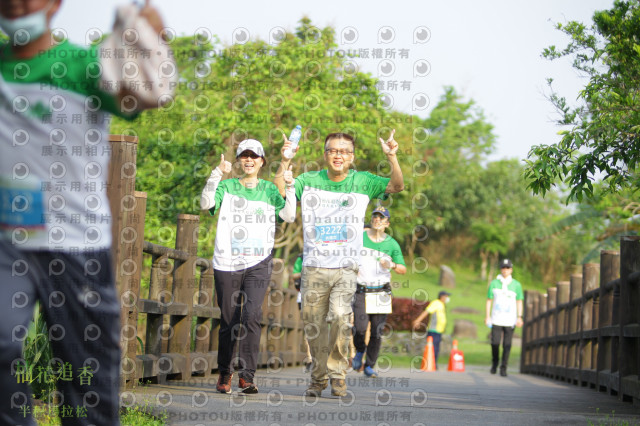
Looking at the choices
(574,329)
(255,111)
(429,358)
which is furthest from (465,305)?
(574,329)

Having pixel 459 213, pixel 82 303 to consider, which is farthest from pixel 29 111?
pixel 459 213

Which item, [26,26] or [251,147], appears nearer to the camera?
[26,26]

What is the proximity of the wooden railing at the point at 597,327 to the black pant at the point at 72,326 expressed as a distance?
5.81 metres

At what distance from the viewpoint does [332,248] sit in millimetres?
6945

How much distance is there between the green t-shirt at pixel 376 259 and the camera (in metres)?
10.3

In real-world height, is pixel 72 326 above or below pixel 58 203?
below

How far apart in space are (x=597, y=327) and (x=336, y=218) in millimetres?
5040

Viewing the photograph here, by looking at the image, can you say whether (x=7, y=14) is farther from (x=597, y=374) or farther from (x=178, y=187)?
(x=178, y=187)

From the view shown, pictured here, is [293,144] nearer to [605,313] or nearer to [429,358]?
[605,313]

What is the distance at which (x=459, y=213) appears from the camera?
5797 centimetres

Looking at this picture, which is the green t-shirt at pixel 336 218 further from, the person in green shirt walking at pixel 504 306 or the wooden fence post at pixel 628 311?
the person in green shirt walking at pixel 504 306

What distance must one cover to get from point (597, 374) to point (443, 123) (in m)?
53.6

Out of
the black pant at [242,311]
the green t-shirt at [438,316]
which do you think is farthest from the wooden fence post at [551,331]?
the black pant at [242,311]

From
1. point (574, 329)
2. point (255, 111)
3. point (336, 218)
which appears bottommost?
point (574, 329)
